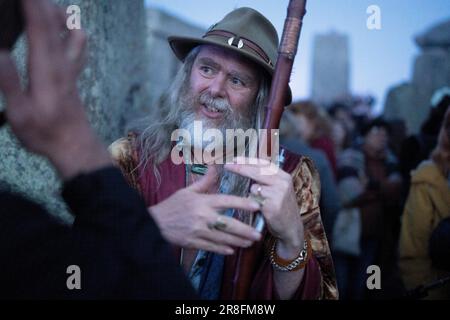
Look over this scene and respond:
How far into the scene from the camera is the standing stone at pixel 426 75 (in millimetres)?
5453

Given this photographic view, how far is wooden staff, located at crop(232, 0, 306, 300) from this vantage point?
1406 millimetres

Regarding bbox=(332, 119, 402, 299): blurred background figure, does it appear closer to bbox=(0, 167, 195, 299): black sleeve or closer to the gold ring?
the gold ring

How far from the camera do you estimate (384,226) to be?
410 centimetres

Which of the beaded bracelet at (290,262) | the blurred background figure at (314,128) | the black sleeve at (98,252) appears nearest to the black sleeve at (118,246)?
the black sleeve at (98,252)

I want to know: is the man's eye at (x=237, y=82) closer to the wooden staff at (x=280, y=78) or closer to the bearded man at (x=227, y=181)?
the bearded man at (x=227, y=181)

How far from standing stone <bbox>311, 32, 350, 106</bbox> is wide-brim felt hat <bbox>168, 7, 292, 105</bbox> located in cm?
1564

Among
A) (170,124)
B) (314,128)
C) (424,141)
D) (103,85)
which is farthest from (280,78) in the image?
(314,128)

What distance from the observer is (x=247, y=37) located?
2.10 meters

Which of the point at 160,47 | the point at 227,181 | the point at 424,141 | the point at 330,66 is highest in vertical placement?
the point at 330,66

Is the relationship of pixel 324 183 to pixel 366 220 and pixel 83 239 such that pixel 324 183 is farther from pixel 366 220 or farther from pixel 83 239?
pixel 83 239

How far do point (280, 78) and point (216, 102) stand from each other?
0.73 meters

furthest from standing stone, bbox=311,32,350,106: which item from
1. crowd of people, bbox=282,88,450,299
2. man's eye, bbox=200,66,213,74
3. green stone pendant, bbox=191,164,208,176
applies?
green stone pendant, bbox=191,164,208,176

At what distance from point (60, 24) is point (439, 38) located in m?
5.66
